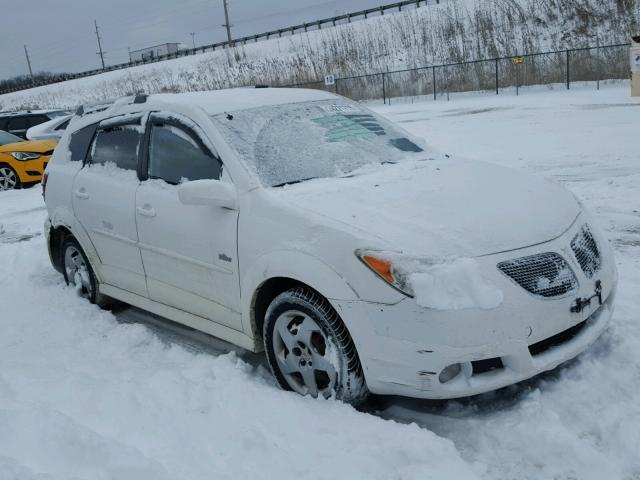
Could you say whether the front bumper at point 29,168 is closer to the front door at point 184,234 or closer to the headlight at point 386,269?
the front door at point 184,234

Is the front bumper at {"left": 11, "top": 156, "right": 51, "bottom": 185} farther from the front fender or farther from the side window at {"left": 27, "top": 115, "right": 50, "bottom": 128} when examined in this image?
the front fender

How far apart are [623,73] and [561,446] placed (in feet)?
76.9

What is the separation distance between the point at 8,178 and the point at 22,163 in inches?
18.9

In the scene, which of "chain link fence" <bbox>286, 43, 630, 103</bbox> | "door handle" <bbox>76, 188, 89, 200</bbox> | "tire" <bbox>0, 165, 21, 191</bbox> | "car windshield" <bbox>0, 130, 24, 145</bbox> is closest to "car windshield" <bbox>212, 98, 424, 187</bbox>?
"door handle" <bbox>76, 188, 89, 200</bbox>

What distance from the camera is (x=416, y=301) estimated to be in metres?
2.96

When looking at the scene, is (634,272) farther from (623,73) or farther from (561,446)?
(623,73)

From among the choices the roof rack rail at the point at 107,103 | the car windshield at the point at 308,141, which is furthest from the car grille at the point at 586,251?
the roof rack rail at the point at 107,103

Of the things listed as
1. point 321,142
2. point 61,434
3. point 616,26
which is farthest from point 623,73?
point 61,434

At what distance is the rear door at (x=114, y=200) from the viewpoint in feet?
15.1

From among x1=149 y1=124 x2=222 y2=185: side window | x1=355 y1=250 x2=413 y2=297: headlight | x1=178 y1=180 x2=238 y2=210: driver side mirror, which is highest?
x1=149 y1=124 x2=222 y2=185: side window

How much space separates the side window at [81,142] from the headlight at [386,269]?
10.2 ft

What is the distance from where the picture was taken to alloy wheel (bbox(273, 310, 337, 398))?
339 centimetres

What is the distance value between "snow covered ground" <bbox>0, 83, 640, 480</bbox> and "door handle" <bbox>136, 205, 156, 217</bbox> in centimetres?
92

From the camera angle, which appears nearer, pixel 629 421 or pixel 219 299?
pixel 629 421
